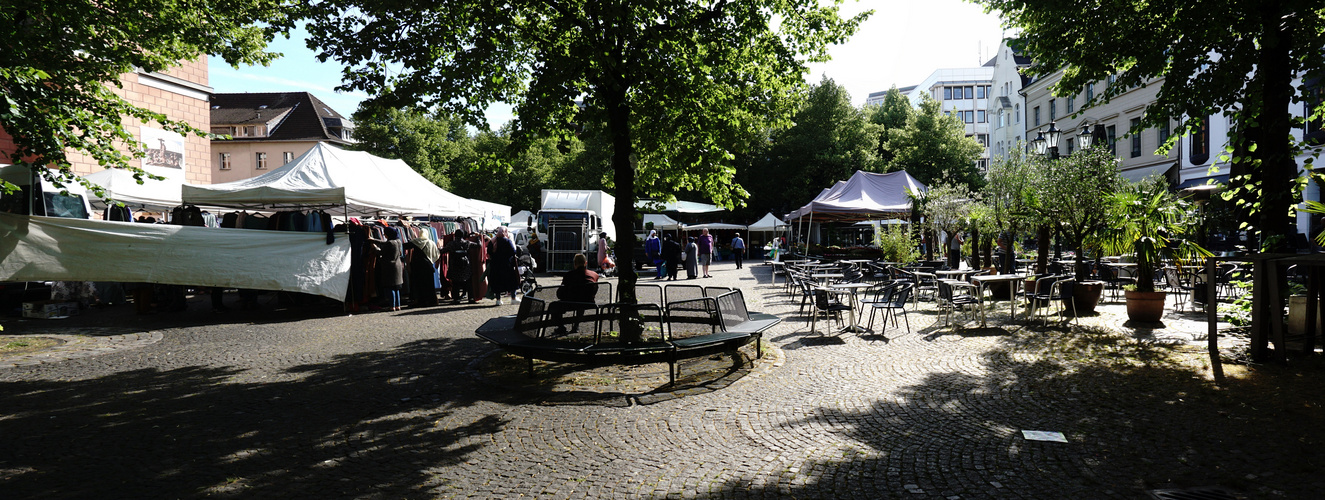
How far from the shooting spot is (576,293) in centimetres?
834

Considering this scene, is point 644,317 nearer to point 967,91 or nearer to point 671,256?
point 671,256

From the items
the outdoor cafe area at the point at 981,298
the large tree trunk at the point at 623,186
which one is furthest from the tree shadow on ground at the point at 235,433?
the outdoor cafe area at the point at 981,298

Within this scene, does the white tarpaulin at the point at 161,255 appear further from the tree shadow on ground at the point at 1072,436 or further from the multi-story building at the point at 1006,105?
the multi-story building at the point at 1006,105

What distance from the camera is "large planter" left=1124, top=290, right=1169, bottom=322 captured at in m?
9.70

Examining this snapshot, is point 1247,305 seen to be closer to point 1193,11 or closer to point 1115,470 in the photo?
point 1193,11

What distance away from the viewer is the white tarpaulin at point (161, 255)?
1084 centimetres

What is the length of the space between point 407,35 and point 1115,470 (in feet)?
22.6

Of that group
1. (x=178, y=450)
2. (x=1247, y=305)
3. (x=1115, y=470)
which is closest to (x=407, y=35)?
(x=178, y=450)

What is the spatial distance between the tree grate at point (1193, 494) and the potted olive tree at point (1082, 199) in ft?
26.7

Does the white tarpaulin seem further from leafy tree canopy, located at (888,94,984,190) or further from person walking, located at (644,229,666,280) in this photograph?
leafy tree canopy, located at (888,94,984,190)

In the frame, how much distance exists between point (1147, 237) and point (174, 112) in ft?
87.7

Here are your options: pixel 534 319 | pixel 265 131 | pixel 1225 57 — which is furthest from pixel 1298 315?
pixel 265 131

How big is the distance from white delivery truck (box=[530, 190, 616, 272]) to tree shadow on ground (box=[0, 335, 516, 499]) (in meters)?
16.4

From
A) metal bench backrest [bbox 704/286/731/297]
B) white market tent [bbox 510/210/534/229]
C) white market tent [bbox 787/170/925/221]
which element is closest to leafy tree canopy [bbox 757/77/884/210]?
white market tent [bbox 510/210/534/229]
